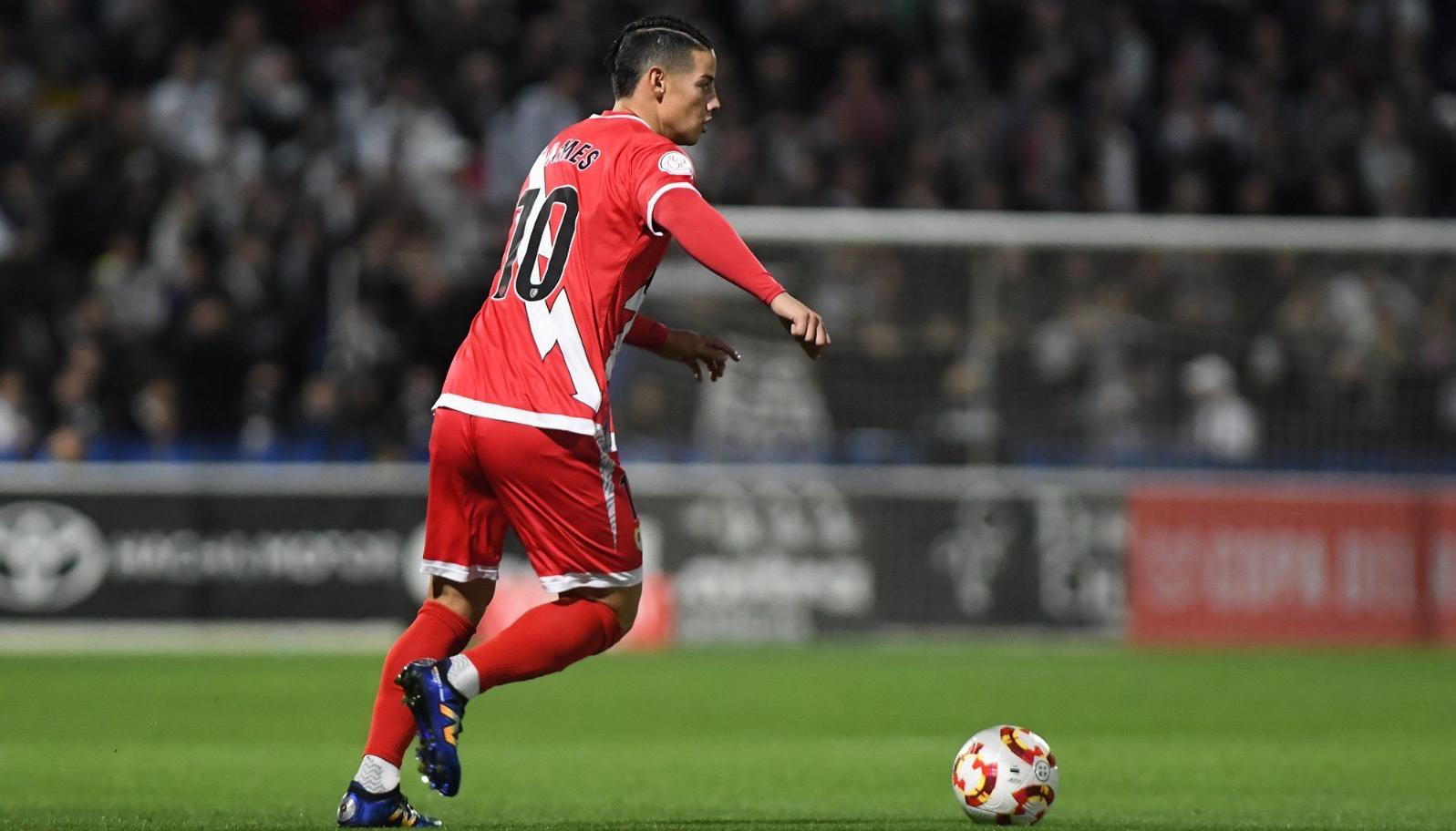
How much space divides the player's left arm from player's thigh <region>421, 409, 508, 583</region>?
2.60 feet

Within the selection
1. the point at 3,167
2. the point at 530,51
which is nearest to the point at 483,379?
the point at 3,167

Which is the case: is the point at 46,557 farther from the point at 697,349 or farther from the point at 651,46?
the point at 651,46

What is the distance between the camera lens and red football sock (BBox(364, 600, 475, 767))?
5.55 metres

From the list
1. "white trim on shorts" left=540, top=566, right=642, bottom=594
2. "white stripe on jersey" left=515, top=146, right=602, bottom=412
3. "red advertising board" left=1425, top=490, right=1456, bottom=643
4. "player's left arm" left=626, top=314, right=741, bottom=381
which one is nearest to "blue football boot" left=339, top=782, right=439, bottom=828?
"white trim on shorts" left=540, top=566, right=642, bottom=594

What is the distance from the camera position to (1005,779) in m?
5.98

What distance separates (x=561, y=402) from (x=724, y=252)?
60 centimetres

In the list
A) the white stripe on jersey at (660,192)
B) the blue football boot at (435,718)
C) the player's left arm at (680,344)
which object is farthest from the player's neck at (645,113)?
the blue football boot at (435,718)

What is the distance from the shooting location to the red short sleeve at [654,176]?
5.41 meters

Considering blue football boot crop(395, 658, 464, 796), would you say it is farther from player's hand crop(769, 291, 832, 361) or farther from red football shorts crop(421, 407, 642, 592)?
player's hand crop(769, 291, 832, 361)

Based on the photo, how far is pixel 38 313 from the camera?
15.3 m

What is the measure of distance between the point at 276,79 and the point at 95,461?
11.6ft

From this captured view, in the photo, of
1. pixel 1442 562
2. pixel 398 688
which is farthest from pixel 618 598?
pixel 1442 562

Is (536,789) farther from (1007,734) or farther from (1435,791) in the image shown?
(1435,791)

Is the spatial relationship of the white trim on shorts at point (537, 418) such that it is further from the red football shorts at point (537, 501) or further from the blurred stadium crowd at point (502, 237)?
the blurred stadium crowd at point (502, 237)
